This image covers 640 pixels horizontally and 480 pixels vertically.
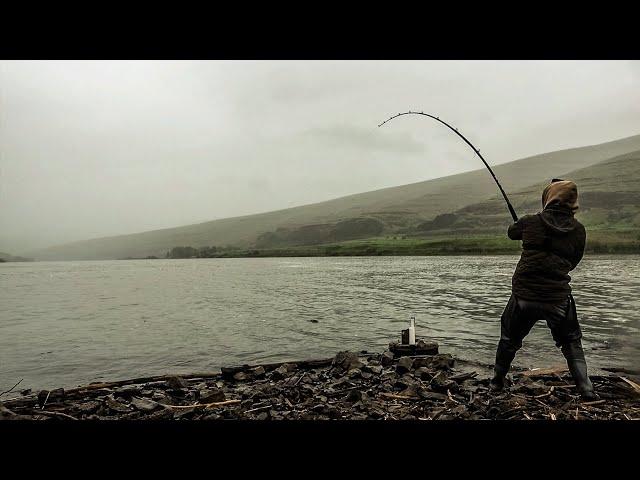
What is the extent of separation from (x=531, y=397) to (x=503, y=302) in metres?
21.5

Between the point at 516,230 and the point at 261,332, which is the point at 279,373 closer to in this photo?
the point at 516,230

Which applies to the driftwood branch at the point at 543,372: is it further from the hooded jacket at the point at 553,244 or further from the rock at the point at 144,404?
the rock at the point at 144,404

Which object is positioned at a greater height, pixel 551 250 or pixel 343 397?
pixel 551 250

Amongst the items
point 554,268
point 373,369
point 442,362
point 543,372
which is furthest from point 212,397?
point 543,372

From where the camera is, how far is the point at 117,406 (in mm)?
8133

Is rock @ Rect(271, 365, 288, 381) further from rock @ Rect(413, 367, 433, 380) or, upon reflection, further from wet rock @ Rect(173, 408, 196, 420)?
rock @ Rect(413, 367, 433, 380)

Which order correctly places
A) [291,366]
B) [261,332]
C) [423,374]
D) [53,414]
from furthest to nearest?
[261,332]
[291,366]
[423,374]
[53,414]

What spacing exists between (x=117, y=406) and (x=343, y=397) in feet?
14.0

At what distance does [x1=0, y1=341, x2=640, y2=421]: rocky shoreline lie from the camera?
6.98 m

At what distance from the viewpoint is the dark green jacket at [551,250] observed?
708 cm

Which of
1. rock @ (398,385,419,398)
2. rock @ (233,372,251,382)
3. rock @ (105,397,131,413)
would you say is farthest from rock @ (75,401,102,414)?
rock @ (398,385,419,398)

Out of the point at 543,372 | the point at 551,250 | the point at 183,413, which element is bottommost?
the point at 543,372

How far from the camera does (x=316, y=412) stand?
7258 millimetres

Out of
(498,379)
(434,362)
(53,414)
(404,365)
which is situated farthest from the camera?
(434,362)
